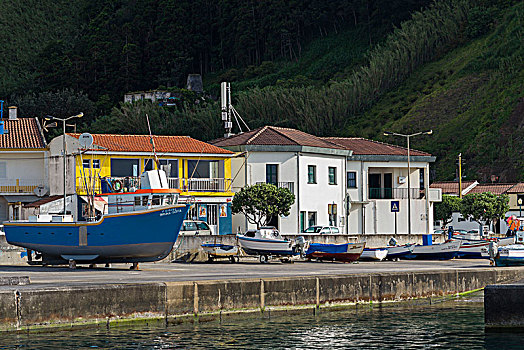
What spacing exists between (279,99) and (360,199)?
136ft

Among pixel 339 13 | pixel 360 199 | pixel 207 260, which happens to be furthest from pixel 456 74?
pixel 207 260

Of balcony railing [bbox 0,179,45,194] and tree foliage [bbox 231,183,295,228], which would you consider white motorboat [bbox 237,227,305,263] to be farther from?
balcony railing [bbox 0,179,45,194]

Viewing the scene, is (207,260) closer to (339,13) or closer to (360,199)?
(360,199)

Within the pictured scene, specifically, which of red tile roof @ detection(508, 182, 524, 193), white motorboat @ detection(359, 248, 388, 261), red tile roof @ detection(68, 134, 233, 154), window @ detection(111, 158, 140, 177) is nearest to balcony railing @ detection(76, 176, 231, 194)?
window @ detection(111, 158, 140, 177)

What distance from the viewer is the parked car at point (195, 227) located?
4688 centimetres

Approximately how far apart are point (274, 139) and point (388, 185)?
40.5 feet

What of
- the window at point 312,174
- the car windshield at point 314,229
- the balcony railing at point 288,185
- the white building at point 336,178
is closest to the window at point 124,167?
the white building at point 336,178

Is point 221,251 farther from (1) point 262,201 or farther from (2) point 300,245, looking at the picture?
(1) point 262,201

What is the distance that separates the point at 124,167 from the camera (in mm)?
51000

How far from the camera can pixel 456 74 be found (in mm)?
111562

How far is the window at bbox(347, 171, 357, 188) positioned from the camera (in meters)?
61.2

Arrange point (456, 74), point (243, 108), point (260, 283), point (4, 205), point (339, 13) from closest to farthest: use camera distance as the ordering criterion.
Result: point (260, 283)
point (4, 205)
point (243, 108)
point (456, 74)
point (339, 13)

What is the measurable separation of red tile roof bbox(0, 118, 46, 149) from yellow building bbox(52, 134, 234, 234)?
428 centimetres

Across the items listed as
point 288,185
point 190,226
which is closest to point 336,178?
point 288,185
